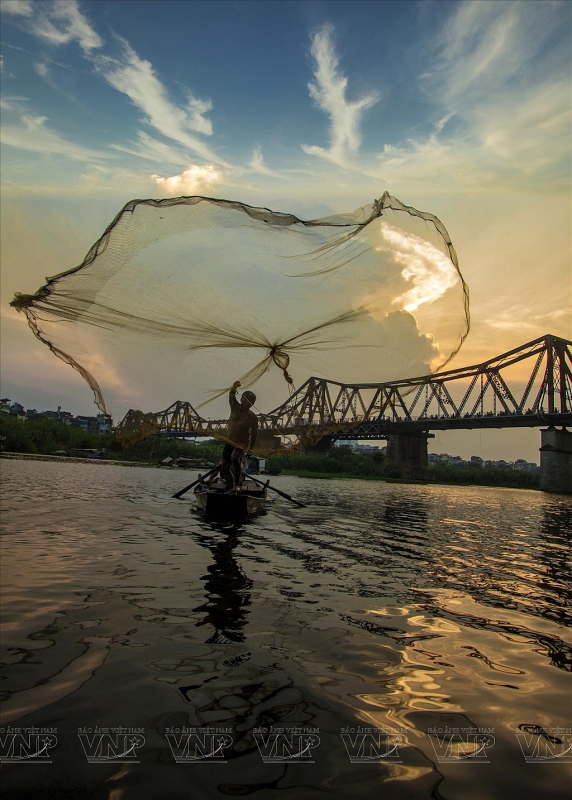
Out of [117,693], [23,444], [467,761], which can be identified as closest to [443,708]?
[467,761]

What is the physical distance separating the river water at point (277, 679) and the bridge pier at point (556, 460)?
62.3 metres

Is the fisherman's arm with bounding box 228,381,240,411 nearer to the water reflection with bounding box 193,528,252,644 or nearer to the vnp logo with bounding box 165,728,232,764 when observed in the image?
the water reflection with bounding box 193,528,252,644

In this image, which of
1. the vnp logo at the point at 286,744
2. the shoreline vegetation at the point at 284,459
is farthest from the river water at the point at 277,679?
the shoreline vegetation at the point at 284,459

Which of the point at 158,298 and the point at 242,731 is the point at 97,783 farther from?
the point at 158,298

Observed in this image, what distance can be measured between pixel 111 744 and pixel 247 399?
5.93 m

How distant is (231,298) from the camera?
22.4 ft

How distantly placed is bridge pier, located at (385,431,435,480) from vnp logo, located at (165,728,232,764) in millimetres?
76982

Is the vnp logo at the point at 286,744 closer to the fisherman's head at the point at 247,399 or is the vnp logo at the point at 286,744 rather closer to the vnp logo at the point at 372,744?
the vnp logo at the point at 372,744

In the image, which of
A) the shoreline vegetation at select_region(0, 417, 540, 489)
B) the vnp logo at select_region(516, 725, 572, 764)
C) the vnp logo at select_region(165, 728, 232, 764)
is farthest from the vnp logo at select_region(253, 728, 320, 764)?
the shoreline vegetation at select_region(0, 417, 540, 489)

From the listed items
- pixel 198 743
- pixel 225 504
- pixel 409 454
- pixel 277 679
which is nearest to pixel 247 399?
pixel 277 679

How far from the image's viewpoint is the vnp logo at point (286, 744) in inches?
127

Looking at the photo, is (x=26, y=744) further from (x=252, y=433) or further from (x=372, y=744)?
(x=252, y=433)

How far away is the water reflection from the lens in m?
5.37

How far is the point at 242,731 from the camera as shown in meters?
3.43
